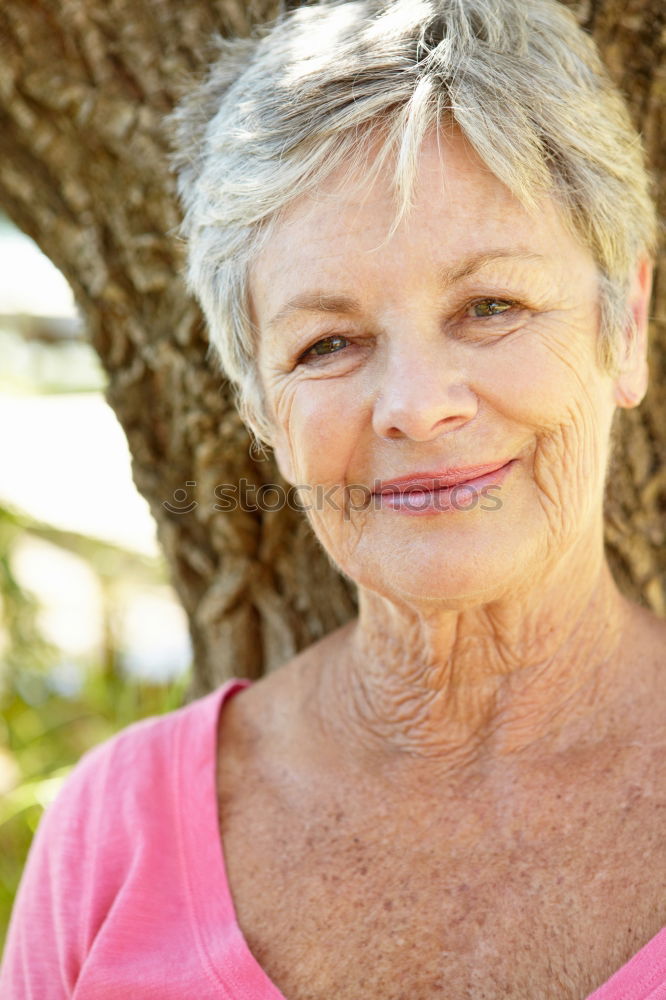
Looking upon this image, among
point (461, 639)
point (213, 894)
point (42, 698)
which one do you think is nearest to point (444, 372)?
point (461, 639)

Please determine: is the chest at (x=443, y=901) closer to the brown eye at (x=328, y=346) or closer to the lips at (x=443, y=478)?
the lips at (x=443, y=478)

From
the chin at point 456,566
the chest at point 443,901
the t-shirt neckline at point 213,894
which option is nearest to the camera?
the t-shirt neckline at point 213,894

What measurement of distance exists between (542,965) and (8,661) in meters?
3.16

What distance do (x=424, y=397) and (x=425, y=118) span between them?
45 cm

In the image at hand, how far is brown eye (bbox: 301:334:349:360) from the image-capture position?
1.71 meters

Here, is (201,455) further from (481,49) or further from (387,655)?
(481,49)

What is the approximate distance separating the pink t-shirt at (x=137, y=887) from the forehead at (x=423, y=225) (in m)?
1.03

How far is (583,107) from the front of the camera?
5.43 ft

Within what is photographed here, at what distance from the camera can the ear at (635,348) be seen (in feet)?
6.00

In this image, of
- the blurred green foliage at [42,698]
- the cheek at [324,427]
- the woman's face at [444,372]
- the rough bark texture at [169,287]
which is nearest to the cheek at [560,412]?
the woman's face at [444,372]

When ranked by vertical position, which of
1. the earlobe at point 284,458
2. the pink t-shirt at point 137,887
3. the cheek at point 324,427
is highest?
the cheek at point 324,427

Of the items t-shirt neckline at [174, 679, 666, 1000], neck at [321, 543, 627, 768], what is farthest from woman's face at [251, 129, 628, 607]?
t-shirt neckline at [174, 679, 666, 1000]

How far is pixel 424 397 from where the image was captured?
1.57m

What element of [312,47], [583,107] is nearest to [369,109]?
[312,47]
